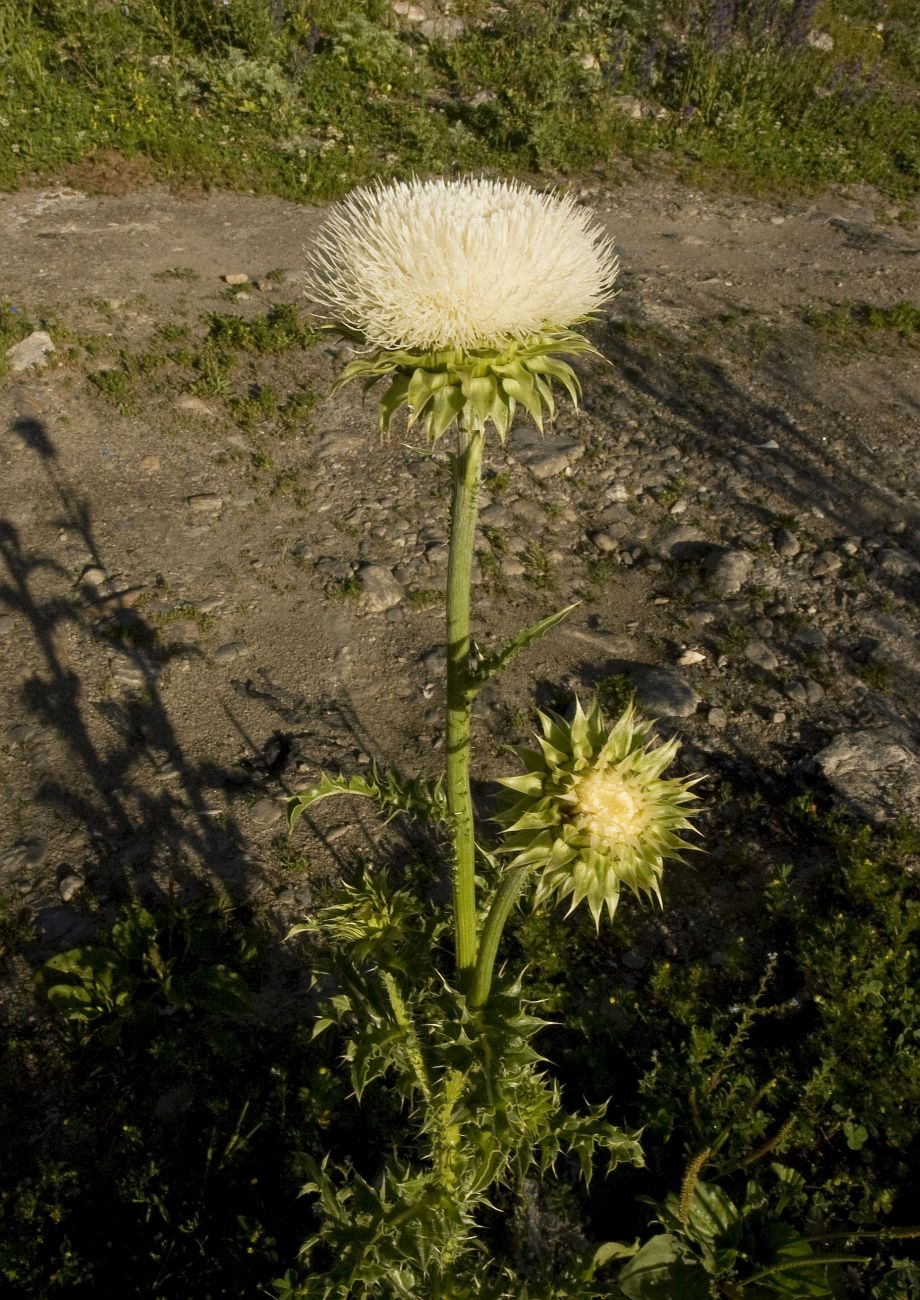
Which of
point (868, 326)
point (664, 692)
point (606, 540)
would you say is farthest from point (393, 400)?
point (868, 326)

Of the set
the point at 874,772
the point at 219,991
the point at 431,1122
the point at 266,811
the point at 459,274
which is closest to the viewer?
the point at 459,274

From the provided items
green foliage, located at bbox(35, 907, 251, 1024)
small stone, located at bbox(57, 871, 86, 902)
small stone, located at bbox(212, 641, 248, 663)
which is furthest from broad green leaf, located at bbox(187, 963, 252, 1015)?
small stone, located at bbox(212, 641, 248, 663)

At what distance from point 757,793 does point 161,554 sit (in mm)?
4819

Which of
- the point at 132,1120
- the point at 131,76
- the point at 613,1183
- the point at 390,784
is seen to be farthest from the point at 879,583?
the point at 131,76

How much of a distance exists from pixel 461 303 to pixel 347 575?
459cm

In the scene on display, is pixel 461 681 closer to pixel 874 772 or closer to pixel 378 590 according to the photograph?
pixel 874 772

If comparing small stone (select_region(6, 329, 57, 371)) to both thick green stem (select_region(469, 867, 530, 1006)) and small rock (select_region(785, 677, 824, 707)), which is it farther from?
thick green stem (select_region(469, 867, 530, 1006))

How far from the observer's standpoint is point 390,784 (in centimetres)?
309

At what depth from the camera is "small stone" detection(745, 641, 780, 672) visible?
649cm

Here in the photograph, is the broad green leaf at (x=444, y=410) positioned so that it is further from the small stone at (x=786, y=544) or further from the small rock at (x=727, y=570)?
the small stone at (x=786, y=544)

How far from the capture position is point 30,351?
8.65 metres

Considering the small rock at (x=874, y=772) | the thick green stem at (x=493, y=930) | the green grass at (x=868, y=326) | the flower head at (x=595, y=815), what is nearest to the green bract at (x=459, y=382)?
the flower head at (x=595, y=815)

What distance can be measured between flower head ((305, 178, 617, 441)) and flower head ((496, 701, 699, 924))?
1035 mm

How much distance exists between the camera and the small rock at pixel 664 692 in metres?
6.09
